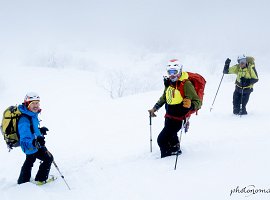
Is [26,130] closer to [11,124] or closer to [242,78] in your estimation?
[11,124]

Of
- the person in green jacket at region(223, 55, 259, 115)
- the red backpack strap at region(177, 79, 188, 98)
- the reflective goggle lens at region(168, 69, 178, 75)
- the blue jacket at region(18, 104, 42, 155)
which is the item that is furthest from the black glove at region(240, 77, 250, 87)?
the blue jacket at region(18, 104, 42, 155)

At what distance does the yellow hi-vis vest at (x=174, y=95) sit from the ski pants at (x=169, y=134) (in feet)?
1.69

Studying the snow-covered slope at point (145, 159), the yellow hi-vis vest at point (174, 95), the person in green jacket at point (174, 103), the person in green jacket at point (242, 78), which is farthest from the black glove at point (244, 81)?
the yellow hi-vis vest at point (174, 95)

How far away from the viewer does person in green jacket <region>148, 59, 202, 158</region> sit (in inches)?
263

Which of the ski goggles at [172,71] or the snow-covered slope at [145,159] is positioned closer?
the snow-covered slope at [145,159]

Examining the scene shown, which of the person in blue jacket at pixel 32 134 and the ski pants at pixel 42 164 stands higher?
the person in blue jacket at pixel 32 134

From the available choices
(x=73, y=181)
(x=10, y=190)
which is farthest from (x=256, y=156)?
(x=10, y=190)

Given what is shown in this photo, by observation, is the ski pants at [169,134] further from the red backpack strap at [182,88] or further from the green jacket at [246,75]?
the green jacket at [246,75]

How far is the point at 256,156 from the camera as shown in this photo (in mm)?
6637

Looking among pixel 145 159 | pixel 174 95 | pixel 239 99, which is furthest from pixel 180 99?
pixel 239 99

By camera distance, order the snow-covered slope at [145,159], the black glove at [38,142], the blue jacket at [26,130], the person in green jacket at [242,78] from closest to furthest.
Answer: the snow-covered slope at [145,159] → the blue jacket at [26,130] → the black glove at [38,142] → the person in green jacket at [242,78]

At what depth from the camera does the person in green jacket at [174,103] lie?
6.69 metres

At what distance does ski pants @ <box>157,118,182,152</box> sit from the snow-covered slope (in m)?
0.39

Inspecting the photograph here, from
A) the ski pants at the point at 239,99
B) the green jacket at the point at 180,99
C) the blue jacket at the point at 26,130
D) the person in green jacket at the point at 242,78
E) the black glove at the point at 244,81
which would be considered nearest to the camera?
the blue jacket at the point at 26,130
